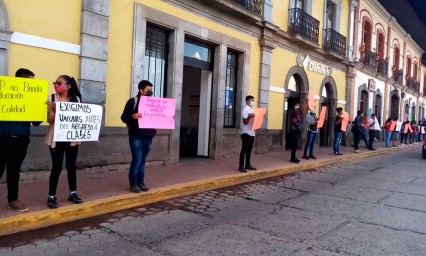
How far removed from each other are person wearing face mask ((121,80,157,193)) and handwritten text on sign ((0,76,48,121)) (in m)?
1.34

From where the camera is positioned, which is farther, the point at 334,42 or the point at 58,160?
the point at 334,42

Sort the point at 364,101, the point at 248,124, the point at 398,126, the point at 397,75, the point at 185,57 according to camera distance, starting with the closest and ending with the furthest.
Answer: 1. the point at 248,124
2. the point at 185,57
3. the point at 398,126
4. the point at 364,101
5. the point at 397,75

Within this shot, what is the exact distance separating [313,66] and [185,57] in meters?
7.64

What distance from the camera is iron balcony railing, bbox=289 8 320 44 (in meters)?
13.7

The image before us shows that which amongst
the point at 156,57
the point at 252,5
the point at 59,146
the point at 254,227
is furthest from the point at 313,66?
the point at 59,146

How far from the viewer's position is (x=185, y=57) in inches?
384

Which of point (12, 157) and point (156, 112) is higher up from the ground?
point (156, 112)

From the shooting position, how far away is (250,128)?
8.69m

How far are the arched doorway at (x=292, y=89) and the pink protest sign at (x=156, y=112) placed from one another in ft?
25.6

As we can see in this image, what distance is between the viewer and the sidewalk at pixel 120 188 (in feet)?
15.8

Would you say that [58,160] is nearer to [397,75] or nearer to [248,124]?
[248,124]

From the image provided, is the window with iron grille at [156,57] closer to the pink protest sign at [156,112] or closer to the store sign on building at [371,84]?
the pink protest sign at [156,112]

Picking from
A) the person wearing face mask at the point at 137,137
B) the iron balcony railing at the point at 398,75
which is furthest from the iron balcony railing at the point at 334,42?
the person wearing face mask at the point at 137,137

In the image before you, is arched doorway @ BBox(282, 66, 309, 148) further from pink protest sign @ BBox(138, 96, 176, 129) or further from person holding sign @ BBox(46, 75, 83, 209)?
person holding sign @ BBox(46, 75, 83, 209)
